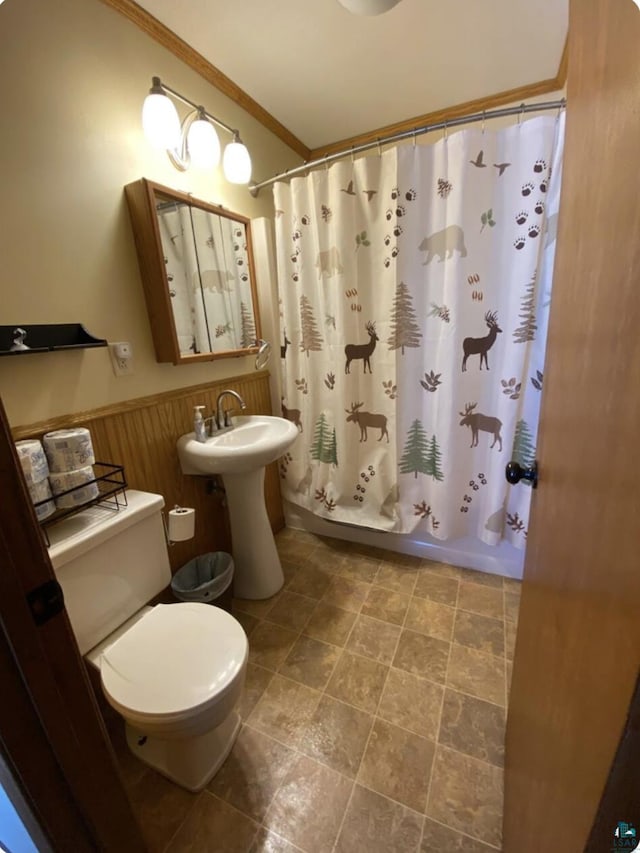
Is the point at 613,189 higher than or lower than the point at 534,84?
lower

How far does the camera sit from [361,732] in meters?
1.12

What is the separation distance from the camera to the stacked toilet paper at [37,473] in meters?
0.87

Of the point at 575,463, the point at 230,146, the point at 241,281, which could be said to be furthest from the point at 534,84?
the point at 575,463

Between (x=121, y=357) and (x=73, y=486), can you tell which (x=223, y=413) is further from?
(x=73, y=486)

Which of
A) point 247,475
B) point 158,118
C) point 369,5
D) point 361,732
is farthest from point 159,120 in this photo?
point 361,732

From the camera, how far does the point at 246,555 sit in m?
1.66

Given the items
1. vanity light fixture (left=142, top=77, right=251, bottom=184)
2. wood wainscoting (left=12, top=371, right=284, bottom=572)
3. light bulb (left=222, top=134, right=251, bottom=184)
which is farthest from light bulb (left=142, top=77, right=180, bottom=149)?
wood wainscoting (left=12, top=371, right=284, bottom=572)

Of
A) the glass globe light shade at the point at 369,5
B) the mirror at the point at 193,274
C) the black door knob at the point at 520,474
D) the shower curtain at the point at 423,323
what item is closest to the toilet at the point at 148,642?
the mirror at the point at 193,274

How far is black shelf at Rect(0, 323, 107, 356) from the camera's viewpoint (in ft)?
3.01

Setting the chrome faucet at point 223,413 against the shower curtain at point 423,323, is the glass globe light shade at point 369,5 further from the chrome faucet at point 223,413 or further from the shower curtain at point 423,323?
the chrome faucet at point 223,413

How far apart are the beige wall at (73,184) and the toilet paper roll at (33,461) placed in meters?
0.15

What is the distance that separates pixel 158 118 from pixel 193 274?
0.50 m

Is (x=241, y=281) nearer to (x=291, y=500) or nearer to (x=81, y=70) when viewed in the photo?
(x=81, y=70)

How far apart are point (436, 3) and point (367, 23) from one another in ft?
0.80
